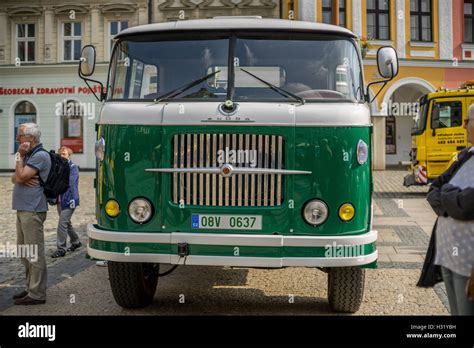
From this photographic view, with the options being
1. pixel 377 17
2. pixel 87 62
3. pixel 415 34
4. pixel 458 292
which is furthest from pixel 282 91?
pixel 415 34

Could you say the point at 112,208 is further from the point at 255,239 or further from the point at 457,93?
the point at 457,93

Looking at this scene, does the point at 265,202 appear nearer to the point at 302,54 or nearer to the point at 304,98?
the point at 304,98

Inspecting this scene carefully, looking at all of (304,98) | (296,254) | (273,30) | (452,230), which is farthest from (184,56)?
(452,230)

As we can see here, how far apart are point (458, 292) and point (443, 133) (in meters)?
13.2

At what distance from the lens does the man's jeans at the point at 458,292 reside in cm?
350

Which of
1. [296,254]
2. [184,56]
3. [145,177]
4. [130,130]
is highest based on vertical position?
[184,56]

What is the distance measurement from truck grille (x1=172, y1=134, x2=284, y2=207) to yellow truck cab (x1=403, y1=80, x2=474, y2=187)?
39.4 ft

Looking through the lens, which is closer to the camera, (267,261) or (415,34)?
(267,261)

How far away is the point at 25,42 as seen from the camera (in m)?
29.5

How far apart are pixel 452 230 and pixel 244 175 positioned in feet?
5.97

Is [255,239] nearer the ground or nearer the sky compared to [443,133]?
nearer the ground

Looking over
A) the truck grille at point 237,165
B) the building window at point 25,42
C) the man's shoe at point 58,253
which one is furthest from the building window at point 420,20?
the truck grille at point 237,165

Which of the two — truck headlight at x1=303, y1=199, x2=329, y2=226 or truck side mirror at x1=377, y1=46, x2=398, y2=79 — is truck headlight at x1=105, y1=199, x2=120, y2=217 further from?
truck side mirror at x1=377, y1=46, x2=398, y2=79
